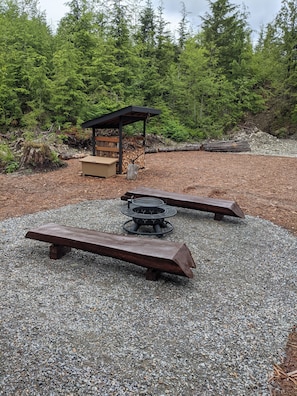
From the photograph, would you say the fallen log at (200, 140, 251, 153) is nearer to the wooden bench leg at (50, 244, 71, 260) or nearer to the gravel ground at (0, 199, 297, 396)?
the gravel ground at (0, 199, 297, 396)

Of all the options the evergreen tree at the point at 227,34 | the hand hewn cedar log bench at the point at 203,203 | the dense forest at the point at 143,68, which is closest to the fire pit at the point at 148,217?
the hand hewn cedar log bench at the point at 203,203

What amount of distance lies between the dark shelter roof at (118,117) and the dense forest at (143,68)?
4.30 metres

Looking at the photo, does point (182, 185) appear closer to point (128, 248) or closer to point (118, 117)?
point (118, 117)

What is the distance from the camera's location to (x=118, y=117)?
743 centimetres

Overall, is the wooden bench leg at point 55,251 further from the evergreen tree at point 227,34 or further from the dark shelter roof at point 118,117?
the evergreen tree at point 227,34

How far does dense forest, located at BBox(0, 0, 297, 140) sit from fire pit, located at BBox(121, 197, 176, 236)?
27.3 ft

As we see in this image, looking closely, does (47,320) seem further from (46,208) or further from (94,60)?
(94,60)

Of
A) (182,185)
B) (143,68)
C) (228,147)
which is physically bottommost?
(182,185)

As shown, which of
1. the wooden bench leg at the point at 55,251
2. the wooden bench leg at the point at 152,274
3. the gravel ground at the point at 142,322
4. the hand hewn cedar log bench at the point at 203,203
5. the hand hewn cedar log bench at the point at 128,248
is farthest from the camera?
the hand hewn cedar log bench at the point at 203,203

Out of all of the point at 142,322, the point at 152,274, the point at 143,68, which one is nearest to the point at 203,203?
the point at 152,274

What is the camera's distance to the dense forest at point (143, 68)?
11.6m

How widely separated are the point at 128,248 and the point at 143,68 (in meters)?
14.3

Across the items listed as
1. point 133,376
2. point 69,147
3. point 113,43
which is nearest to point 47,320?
point 133,376

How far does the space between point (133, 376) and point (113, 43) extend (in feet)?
50.5
